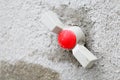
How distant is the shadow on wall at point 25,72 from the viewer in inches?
25.7

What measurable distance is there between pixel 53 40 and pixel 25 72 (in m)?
0.10

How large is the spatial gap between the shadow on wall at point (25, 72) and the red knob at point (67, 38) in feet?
0.31

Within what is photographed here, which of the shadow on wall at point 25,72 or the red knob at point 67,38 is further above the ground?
the red knob at point 67,38

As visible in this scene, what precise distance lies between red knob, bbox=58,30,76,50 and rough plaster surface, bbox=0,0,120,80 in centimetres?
6

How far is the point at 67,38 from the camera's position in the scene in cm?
57

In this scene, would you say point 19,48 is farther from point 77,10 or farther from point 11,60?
point 77,10

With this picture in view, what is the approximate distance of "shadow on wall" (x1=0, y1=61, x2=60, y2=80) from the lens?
0.65 metres

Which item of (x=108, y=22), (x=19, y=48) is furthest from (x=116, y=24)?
(x=19, y=48)

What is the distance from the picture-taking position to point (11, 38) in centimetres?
68

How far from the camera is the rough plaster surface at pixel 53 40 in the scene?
62cm

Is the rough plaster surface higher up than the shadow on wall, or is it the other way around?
the rough plaster surface

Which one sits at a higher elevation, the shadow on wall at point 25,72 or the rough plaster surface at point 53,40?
the rough plaster surface at point 53,40

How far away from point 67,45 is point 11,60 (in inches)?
6.5

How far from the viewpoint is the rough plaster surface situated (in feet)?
2.04
